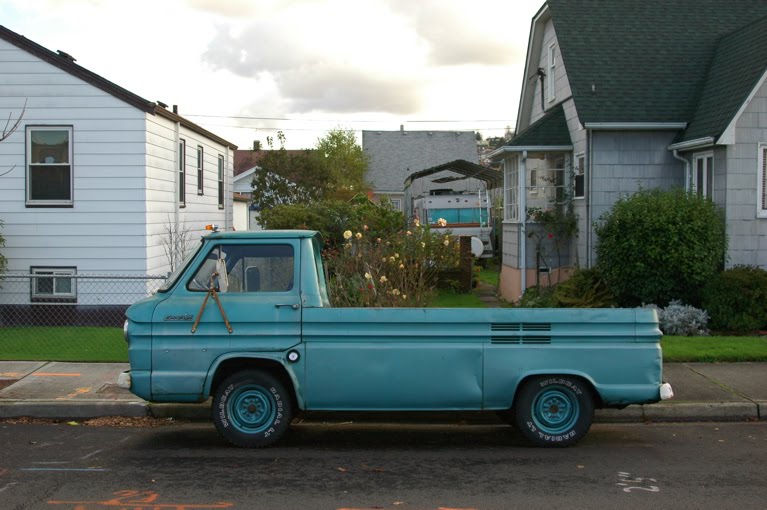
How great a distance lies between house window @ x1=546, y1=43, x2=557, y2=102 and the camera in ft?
64.4

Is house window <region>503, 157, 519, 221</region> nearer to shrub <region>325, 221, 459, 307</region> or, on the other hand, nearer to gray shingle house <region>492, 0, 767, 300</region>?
gray shingle house <region>492, 0, 767, 300</region>

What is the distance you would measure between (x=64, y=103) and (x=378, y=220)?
7265 millimetres

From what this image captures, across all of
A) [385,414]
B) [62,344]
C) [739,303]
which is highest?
[739,303]

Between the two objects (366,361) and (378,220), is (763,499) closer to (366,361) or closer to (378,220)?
(366,361)

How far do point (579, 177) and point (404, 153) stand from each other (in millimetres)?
41044

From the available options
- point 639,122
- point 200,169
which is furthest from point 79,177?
point 639,122

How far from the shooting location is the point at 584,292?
15.9 m

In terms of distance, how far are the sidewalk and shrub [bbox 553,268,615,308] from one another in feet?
14.7

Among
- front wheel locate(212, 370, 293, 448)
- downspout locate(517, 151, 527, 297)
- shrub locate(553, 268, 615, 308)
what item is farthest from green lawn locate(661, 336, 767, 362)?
front wheel locate(212, 370, 293, 448)

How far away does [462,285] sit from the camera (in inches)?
801

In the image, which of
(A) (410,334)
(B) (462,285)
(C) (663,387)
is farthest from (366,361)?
(B) (462,285)

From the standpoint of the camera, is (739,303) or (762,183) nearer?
(739,303)

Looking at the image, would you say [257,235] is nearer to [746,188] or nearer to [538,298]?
[538,298]

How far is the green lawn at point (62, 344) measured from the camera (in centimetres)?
1195
